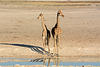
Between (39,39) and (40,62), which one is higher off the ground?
(39,39)

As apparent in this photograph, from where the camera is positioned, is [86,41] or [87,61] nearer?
[87,61]

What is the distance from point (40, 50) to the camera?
12.2 m

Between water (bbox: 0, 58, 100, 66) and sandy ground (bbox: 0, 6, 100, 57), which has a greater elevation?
sandy ground (bbox: 0, 6, 100, 57)

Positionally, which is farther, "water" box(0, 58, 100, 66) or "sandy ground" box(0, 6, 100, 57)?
"sandy ground" box(0, 6, 100, 57)

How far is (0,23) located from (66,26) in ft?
15.3

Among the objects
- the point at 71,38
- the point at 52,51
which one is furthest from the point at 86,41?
the point at 52,51

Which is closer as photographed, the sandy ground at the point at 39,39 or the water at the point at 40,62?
the water at the point at 40,62

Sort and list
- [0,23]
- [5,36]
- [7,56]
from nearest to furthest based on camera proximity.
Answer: [7,56] < [5,36] < [0,23]

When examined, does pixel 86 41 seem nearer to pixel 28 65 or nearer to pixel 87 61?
pixel 87 61

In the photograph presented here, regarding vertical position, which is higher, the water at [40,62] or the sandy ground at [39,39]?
the sandy ground at [39,39]

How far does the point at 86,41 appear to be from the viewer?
565 inches

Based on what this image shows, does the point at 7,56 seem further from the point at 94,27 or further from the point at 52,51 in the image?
the point at 94,27

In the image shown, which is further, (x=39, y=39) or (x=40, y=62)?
(x=39, y=39)

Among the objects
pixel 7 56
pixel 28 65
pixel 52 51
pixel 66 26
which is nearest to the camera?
pixel 28 65
